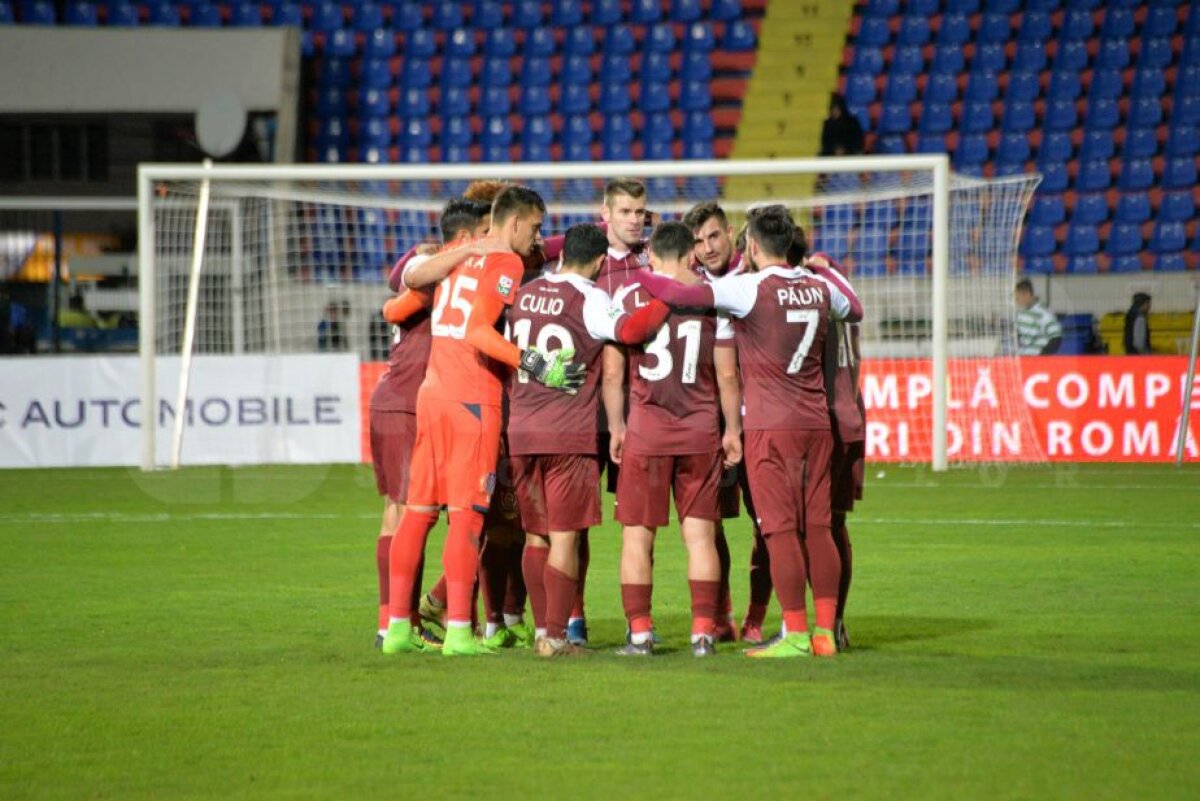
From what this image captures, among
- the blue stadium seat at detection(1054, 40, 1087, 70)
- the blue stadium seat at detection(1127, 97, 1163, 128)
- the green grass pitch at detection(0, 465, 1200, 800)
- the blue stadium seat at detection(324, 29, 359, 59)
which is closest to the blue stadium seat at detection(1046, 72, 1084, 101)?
the blue stadium seat at detection(1054, 40, 1087, 70)

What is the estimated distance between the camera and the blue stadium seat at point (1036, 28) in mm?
Answer: 24328

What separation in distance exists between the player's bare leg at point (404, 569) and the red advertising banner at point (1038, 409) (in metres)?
10.7

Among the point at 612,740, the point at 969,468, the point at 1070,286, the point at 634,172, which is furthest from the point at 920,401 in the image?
the point at 612,740

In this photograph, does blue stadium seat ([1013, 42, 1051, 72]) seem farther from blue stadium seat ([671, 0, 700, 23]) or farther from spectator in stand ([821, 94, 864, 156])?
blue stadium seat ([671, 0, 700, 23])

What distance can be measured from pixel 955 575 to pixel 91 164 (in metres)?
17.6

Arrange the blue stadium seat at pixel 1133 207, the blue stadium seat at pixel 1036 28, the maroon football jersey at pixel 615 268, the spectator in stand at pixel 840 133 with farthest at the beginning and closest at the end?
the blue stadium seat at pixel 1036 28 < the blue stadium seat at pixel 1133 207 < the spectator in stand at pixel 840 133 < the maroon football jersey at pixel 615 268

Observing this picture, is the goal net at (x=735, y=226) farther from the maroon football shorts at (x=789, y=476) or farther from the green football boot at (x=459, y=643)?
the green football boot at (x=459, y=643)

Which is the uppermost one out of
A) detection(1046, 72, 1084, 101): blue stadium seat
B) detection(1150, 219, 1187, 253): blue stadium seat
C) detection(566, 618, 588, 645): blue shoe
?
detection(1046, 72, 1084, 101): blue stadium seat

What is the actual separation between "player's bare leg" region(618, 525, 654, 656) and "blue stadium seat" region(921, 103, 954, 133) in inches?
698

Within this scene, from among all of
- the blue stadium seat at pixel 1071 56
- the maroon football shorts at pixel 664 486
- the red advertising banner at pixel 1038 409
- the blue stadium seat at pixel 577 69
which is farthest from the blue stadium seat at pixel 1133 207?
the maroon football shorts at pixel 664 486

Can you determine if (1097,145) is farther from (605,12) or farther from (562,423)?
(562,423)

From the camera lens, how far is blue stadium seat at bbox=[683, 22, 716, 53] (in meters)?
25.5

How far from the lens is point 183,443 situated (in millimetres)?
17688

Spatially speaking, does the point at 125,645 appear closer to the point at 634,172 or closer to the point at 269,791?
the point at 269,791
